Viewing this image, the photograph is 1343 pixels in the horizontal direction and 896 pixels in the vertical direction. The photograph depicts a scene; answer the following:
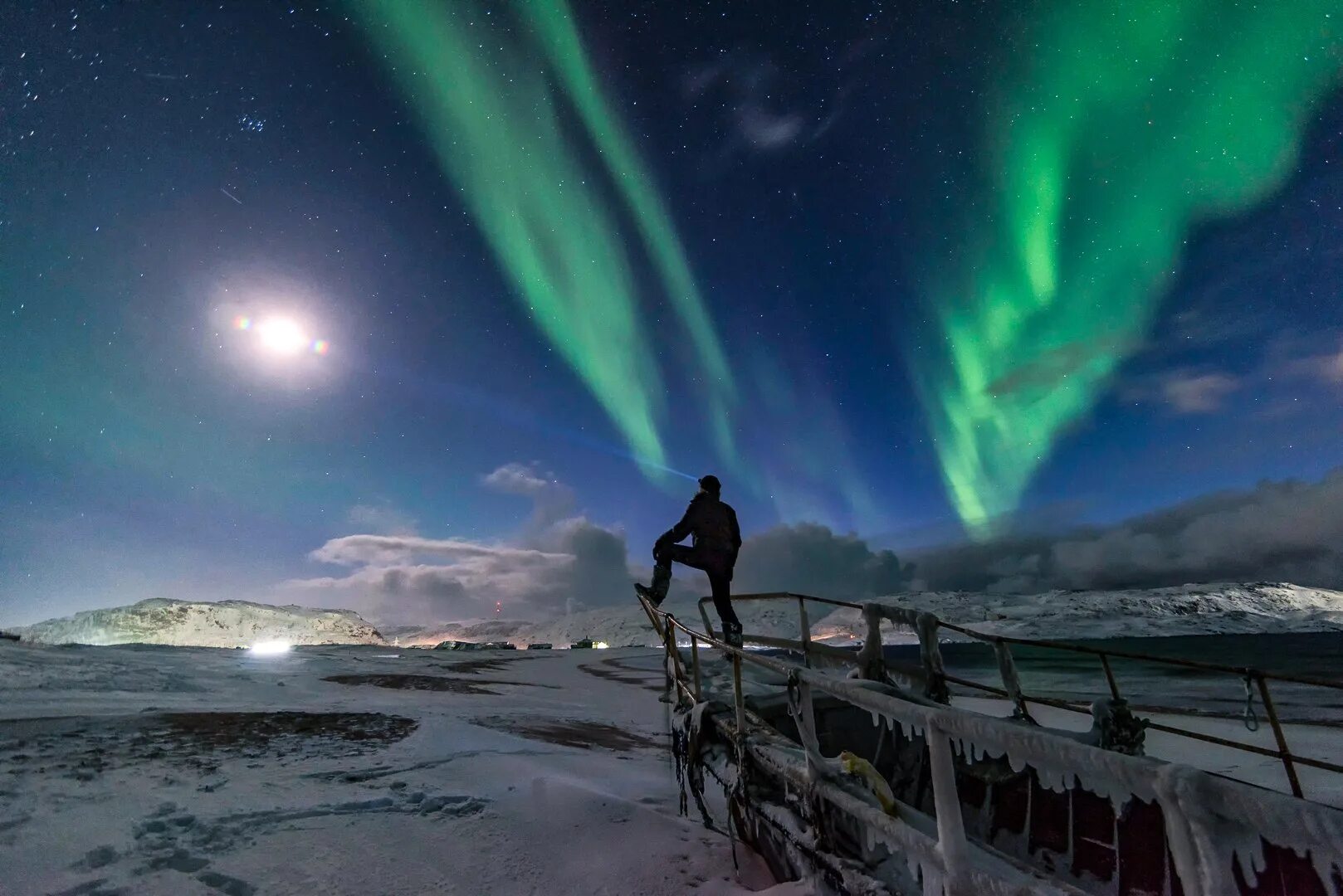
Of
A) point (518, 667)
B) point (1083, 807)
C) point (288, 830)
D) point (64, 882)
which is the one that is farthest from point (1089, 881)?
point (518, 667)

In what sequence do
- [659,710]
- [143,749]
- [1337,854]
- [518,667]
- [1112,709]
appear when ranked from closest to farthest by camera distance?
[1337,854], [1112,709], [143,749], [659,710], [518,667]

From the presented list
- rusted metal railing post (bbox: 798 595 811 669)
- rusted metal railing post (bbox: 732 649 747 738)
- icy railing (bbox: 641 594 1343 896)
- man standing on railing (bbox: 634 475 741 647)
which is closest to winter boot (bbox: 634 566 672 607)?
man standing on railing (bbox: 634 475 741 647)

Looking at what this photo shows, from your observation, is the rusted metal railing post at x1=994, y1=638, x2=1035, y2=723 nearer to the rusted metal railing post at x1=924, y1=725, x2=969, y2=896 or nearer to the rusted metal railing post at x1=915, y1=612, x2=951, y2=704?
the rusted metal railing post at x1=915, y1=612, x2=951, y2=704

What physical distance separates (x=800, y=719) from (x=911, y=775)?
10.1ft

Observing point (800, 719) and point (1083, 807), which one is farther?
point (1083, 807)

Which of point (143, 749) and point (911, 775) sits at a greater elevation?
point (143, 749)

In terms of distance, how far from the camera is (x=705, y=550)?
892cm

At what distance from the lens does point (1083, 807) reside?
4703mm

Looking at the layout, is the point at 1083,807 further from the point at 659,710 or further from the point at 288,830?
the point at 659,710

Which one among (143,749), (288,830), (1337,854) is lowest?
(288,830)

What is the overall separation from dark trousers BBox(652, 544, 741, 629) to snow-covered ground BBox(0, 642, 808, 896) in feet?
8.41

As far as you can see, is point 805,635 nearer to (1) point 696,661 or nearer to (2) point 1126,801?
(1) point 696,661

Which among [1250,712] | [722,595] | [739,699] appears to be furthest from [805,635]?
[1250,712]

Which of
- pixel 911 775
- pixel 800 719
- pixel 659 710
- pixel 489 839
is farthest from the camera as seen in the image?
pixel 659 710
